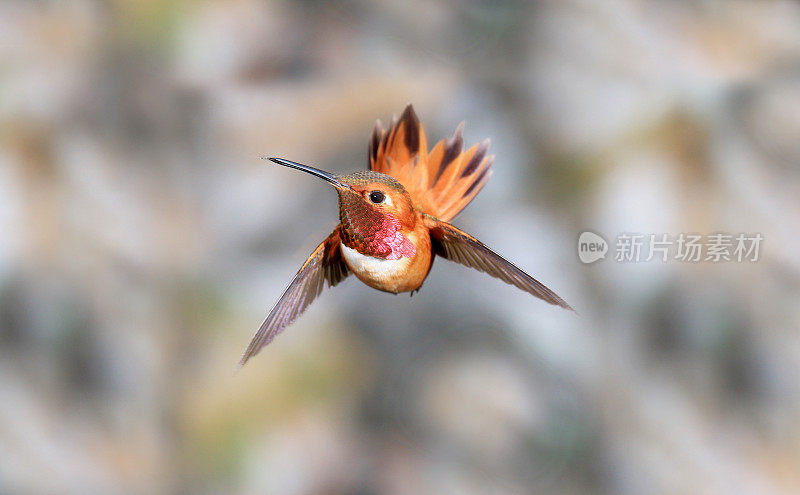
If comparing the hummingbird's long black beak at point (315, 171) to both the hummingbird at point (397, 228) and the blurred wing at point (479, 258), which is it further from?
the blurred wing at point (479, 258)

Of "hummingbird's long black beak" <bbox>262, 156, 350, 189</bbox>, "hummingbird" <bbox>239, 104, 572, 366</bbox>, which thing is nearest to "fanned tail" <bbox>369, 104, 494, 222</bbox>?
"hummingbird" <bbox>239, 104, 572, 366</bbox>

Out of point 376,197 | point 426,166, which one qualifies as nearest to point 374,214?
point 376,197

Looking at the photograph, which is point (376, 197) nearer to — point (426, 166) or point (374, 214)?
point (374, 214)

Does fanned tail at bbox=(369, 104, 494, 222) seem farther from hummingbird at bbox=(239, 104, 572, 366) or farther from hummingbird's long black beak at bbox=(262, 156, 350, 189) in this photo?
hummingbird's long black beak at bbox=(262, 156, 350, 189)

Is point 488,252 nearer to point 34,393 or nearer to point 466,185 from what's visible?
point 466,185

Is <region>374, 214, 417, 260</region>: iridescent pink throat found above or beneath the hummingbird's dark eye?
beneath

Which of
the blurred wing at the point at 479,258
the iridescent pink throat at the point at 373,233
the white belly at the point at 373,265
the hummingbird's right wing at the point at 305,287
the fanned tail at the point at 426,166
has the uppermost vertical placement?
the fanned tail at the point at 426,166

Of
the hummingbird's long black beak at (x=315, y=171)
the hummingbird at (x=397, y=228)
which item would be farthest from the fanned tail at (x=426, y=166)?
the hummingbird's long black beak at (x=315, y=171)
